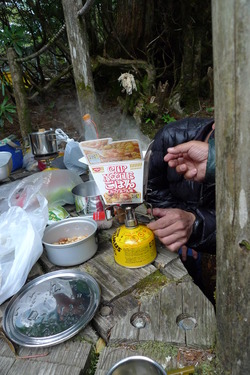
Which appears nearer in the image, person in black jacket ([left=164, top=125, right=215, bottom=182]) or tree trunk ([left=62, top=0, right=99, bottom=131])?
person in black jacket ([left=164, top=125, right=215, bottom=182])

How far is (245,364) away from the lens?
2.67 ft

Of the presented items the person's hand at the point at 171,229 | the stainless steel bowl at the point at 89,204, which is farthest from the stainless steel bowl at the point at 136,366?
the stainless steel bowl at the point at 89,204

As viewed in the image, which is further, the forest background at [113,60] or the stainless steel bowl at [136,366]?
the forest background at [113,60]

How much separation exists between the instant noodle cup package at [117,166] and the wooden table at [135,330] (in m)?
0.39

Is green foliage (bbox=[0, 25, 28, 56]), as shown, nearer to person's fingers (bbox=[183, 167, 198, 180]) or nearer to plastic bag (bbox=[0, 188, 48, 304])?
plastic bag (bbox=[0, 188, 48, 304])

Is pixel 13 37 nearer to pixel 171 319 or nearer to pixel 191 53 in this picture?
pixel 191 53

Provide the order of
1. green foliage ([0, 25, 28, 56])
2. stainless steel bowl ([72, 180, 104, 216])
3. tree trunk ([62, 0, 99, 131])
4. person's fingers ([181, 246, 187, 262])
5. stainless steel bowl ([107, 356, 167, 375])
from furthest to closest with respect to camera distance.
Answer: green foliage ([0, 25, 28, 56]) → tree trunk ([62, 0, 99, 131]) → person's fingers ([181, 246, 187, 262]) → stainless steel bowl ([72, 180, 104, 216]) → stainless steel bowl ([107, 356, 167, 375])

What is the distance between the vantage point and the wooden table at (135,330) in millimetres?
970

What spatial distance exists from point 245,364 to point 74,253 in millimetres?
874

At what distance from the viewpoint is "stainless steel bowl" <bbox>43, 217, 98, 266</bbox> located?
1.42 meters

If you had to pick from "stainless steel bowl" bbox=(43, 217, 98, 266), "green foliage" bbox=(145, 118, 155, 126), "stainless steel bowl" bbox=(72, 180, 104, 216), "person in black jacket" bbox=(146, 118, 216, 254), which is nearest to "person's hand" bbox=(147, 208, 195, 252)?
"person in black jacket" bbox=(146, 118, 216, 254)

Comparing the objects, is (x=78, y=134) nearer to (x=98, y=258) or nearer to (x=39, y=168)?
(x=39, y=168)

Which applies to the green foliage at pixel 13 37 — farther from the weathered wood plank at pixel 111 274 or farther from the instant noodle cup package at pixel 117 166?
the weathered wood plank at pixel 111 274

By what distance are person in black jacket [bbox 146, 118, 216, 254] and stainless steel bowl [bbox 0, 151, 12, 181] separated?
1.35 m
